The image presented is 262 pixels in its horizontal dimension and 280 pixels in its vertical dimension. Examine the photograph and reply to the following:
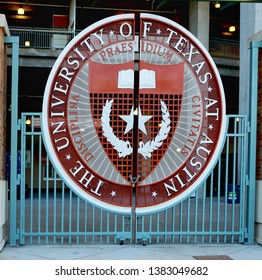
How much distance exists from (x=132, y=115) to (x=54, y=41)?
1317 cm

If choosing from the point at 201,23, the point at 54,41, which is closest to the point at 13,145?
the point at 54,41

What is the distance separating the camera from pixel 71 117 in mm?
7750

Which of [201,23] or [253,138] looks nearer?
[253,138]

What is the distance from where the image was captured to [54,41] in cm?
1978

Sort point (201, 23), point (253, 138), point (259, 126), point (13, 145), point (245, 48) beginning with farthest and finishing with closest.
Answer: point (201, 23) < point (245, 48) < point (259, 126) < point (253, 138) < point (13, 145)

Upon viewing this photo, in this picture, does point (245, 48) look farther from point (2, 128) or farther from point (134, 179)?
point (2, 128)

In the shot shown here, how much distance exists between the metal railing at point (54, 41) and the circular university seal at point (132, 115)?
11987 millimetres

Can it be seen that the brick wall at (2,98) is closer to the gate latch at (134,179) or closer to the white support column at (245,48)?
the gate latch at (134,179)

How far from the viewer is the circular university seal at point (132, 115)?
7719mm

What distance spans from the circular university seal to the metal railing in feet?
39.3

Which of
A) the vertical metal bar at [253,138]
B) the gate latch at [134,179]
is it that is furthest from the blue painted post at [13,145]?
the vertical metal bar at [253,138]

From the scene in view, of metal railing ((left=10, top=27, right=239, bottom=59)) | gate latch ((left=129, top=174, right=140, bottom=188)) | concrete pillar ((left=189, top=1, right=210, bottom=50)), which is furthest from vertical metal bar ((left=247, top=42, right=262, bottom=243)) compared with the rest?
metal railing ((left=10, top=27, right=239, bottom=59))

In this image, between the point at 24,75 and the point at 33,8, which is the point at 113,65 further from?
the point at 33,8

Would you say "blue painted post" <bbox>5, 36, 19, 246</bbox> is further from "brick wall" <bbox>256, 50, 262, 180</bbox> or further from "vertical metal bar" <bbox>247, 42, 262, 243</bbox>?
"brick wall" <bbox>256, 50, 262, 180</bbox>
